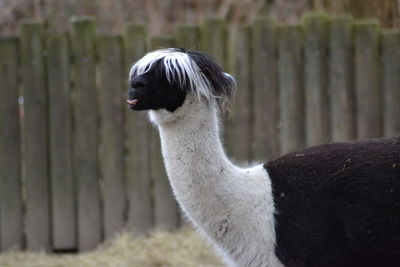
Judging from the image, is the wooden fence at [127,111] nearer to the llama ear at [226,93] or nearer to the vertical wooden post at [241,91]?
the vertical wooden post at [241,91]

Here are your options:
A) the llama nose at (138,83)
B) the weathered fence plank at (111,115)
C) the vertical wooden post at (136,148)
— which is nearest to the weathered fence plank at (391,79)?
the vertical wooden post at (136,148)

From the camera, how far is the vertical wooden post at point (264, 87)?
8.17 metres

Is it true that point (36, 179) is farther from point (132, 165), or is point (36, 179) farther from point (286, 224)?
point (286, 224)

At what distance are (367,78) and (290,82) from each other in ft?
2.46

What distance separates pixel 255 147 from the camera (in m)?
8.22

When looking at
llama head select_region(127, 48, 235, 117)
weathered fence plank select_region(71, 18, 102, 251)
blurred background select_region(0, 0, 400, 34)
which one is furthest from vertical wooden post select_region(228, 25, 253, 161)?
blurred background select_region(0, 0, 400, 34)

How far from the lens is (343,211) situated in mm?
4391

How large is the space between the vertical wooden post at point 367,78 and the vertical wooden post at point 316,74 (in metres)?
0.31

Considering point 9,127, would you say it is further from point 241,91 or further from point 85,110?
point 241,91

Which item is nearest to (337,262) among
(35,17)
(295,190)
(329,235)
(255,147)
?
(329,235)

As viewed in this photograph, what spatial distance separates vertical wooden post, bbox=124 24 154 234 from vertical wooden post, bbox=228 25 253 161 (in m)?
0.82

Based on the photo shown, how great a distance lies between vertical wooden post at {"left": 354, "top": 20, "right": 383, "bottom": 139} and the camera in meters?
8.23

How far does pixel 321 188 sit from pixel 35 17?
10.6m

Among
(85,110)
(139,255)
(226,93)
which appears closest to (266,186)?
(226,93)
